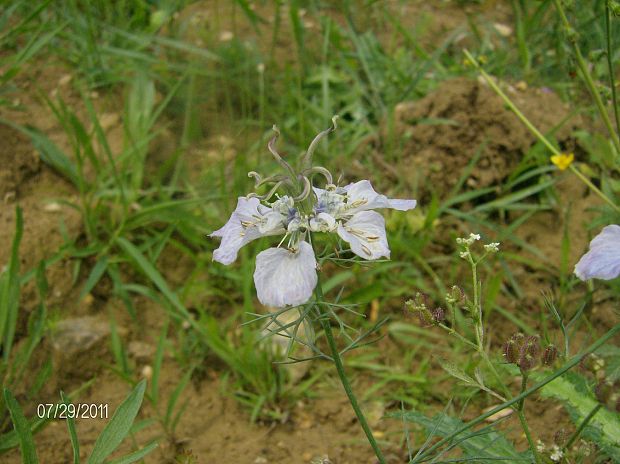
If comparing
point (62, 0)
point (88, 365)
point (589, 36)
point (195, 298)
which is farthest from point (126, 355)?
point (589, 36)

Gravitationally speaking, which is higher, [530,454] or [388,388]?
[530,454]

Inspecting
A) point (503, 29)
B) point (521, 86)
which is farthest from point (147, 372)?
point (503, 29)

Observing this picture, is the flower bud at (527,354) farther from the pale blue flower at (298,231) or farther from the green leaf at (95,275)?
the green leaf at (95,275)

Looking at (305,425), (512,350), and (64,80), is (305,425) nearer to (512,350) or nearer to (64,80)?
(512,350)

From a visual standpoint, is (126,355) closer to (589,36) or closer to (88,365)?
(88,365)
